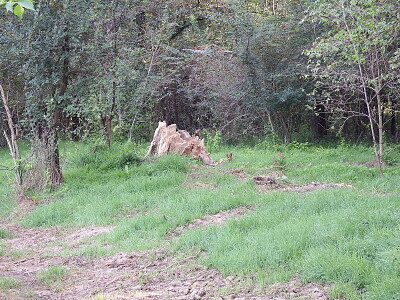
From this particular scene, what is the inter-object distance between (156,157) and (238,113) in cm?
608

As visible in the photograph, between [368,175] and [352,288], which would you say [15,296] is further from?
[368,175]

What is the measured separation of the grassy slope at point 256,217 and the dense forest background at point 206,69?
151 centimetres

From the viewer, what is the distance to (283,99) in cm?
1523

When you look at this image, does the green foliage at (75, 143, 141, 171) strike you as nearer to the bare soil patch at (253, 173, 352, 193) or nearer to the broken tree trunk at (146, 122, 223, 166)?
the broken tree trunk at (146, 122, 223, 166)

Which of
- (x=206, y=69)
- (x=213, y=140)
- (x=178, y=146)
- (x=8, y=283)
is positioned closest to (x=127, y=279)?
(x=8, y=283)

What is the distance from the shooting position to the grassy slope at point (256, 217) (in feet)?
15.4

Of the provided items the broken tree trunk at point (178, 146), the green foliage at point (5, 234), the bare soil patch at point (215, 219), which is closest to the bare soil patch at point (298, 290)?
the bare soil patch at point (215, 219)

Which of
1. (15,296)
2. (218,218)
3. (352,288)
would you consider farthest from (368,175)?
(15,296)

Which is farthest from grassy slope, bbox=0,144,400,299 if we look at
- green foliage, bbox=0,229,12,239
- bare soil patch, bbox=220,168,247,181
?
green foliage, bbox=0,229,12,239

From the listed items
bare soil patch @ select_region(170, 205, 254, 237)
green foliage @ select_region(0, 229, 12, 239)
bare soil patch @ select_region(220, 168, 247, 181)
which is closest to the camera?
bare soil patch @ select_region(170, 205, 254, 237)

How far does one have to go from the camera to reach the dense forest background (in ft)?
35.0

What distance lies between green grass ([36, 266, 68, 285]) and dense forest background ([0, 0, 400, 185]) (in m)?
5.43

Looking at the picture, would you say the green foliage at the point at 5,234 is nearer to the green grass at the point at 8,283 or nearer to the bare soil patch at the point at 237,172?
the green grass at the point at 8,283

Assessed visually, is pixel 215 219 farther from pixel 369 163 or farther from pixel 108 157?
pixel 369 163
